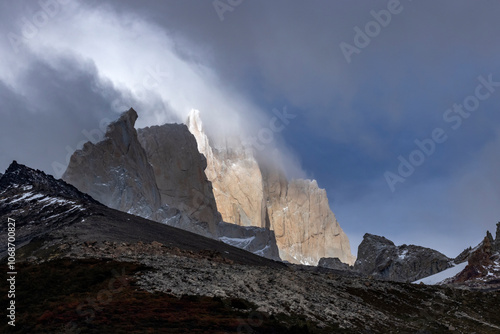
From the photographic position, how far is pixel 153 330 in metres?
26.6

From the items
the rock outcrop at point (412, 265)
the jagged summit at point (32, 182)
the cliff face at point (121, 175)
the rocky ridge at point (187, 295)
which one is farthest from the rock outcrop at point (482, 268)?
Answer: the jagged summit at point (32, 182)

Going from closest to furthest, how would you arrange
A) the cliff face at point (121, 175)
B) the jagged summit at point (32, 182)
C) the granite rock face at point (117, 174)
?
the jagged summit at point (32, 182)
the granite rock face at point (117, 174)
the cliff face at point (121, 175)

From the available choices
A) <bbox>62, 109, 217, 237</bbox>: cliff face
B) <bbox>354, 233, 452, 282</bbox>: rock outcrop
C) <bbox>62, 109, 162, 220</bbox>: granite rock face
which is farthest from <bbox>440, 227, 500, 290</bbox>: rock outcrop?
<bbox>62, 109, 162, 220</bbox>: granite rock face

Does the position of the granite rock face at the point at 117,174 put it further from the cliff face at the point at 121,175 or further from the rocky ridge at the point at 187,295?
the rocky ridge at the point at 187,295

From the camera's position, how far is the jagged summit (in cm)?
9975

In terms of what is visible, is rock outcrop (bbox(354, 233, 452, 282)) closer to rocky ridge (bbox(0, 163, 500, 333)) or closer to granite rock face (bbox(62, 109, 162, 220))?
granite rock face (bbox(62, 109, 162, 220))

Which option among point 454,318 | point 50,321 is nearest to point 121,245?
point 50,321

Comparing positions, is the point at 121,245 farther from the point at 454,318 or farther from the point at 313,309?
the point at 454,318

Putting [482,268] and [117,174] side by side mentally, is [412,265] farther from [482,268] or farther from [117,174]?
[117,174]

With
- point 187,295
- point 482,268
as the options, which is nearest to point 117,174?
point 482,268

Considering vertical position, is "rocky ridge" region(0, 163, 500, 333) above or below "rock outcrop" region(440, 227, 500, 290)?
below

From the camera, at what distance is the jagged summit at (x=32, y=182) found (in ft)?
327

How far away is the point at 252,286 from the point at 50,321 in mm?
19065

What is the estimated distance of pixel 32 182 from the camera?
104 meters
